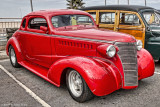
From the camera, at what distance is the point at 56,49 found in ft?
12.2

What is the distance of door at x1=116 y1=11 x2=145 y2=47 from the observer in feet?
18.5

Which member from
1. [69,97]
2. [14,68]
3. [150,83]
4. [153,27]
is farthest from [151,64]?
[14,68]

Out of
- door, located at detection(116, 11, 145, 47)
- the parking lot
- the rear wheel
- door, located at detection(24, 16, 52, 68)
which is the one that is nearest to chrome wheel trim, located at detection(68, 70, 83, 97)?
the parking lot

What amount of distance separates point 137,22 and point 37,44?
3.48m

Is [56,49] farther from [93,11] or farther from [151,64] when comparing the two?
[93,11]

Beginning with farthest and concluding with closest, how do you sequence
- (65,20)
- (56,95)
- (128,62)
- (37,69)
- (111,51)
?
(37,69) < (65,20) < (56,95) < (128,62) < (111,51)

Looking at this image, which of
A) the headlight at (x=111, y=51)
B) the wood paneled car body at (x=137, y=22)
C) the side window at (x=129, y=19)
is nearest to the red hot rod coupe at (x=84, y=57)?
the headlight at (x=111, y=51)

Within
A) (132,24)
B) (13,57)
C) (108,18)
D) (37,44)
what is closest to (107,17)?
(108,18)

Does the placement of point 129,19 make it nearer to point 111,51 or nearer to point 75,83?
point 111,51

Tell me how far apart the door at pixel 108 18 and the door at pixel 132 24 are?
23 centimetres

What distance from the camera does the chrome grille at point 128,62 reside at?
292 centimetres

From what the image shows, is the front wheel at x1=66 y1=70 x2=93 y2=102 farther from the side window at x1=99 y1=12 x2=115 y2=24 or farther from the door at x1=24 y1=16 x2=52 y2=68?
the side window at x1=99 y1=12 x2=115 y2=24

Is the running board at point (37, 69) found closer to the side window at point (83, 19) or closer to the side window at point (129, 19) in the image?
the side window at point (83, 19)

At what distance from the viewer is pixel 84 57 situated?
297 centimetres
